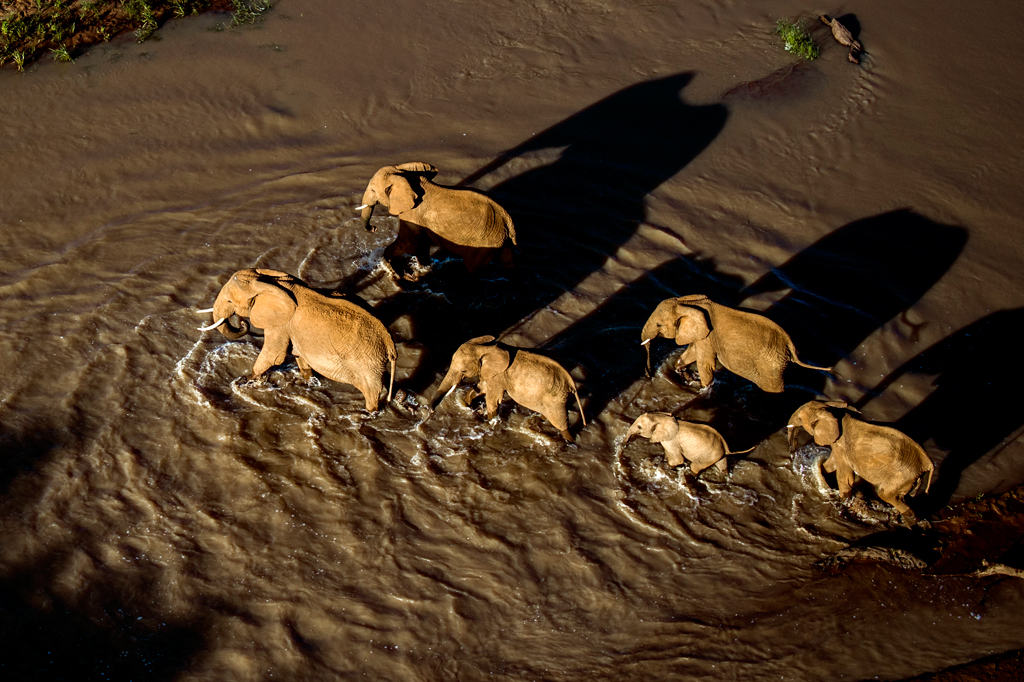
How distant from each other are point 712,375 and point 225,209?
693 cm

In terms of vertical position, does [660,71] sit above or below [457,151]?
above

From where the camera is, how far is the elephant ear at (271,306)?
295 inches

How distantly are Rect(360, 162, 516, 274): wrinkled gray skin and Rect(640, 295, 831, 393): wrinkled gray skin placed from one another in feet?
7.20

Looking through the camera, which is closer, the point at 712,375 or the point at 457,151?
the point at 712,375

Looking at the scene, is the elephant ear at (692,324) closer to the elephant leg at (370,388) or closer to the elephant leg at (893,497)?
the elephant leg at (893,497)

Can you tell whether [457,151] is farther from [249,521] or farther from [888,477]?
[888,477]

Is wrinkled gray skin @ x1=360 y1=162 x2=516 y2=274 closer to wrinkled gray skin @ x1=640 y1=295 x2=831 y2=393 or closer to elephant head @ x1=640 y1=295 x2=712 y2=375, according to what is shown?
elephant head @ x1=640 y1=295 x2=712 y2=375

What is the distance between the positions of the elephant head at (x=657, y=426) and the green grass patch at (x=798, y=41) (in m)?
9.21

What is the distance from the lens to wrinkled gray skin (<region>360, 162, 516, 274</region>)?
28.8 ft

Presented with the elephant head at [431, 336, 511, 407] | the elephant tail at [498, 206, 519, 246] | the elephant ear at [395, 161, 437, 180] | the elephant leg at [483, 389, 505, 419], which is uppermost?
the elephant ear at [395, 161, 437, 180]

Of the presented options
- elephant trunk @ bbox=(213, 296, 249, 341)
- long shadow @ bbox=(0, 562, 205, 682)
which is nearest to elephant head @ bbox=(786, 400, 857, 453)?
elephant trunk @ bbox=(213, 296, 249, 341)

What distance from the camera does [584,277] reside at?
9898 millimetres

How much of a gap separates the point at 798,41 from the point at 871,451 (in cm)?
906

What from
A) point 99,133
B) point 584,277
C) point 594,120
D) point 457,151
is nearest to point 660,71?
point 594,120
